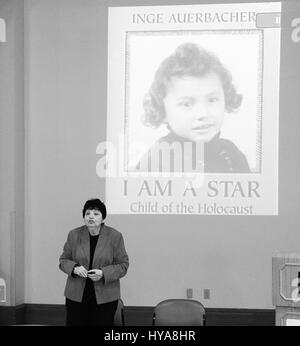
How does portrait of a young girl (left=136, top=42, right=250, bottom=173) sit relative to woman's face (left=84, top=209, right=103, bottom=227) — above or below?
above

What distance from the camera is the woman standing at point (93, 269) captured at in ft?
12.7

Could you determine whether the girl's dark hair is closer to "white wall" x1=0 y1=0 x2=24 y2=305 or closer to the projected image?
the projected image

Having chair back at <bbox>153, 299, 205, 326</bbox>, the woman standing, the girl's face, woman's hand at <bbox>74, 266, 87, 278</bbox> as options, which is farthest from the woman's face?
the girl's face

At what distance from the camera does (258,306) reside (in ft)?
18.3

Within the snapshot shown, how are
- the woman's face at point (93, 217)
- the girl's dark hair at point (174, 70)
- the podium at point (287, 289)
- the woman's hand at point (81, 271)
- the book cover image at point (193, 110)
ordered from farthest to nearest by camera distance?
the girl's dark hair at point (174, 70) < the book cover image at point (193, 110) < the woman's face at point (93, 217) < the woman's hand at point (81, 271) < the podium at point (287, 289)

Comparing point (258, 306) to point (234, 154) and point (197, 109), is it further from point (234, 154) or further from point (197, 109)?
point (197, 109)

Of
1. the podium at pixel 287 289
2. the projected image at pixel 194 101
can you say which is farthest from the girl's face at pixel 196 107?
the podium at pixel 287 289

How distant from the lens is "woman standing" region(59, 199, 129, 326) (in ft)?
12.7

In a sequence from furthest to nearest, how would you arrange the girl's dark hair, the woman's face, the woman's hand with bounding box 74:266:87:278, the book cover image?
the girl's dark hair
the book cover image
the woman's face
the woman's hand with bounding box 74:266:87:278

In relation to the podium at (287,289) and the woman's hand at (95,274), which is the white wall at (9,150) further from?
the podium at (287,289)

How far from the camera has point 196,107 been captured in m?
5.59

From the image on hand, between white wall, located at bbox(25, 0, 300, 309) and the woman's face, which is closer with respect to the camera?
the woman's face

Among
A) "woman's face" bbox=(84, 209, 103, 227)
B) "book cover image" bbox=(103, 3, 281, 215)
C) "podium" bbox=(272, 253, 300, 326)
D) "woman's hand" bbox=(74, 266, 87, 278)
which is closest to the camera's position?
"podium" bbox=(272, 253, 300, 326)
